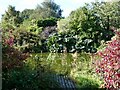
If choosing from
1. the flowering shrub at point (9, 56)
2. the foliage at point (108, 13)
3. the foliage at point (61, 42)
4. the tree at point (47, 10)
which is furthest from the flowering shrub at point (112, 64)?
the tree at point (47, 10)

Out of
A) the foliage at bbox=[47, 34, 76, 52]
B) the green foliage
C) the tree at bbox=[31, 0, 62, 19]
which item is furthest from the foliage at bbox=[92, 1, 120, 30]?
the tree at bbox=[31, 0, 62, 19]

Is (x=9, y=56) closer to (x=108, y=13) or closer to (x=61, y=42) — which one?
(x=61, y=42)

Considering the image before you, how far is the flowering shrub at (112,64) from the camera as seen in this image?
19.4ft

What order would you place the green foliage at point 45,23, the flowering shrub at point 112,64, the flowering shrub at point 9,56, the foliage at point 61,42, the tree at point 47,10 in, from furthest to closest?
the tree at point 47,10 < the green foliage at point 45,23 < the foliage at point 61,42 < the flowering shrub at point 9,56 < the flowering shrub at point 112,64

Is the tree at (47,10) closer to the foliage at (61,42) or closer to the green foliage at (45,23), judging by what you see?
the green foliage at (45,23)

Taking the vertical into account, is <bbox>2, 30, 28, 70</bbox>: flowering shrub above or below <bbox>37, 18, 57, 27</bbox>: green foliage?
below

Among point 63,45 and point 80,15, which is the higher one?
point 80,15

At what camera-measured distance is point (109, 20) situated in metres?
20.0

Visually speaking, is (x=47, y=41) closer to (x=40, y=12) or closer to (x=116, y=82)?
(x=116, y=82)

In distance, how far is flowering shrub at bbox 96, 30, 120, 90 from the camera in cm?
592

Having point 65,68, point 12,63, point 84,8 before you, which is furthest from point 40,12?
point 12,63

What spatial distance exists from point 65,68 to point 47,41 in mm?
8613

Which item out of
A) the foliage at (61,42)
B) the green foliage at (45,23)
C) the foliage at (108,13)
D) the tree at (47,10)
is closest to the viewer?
the foliage at (61,42)

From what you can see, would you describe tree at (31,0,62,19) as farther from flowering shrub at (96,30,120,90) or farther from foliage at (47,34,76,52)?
flowering shrub at (96,30,120,90)
